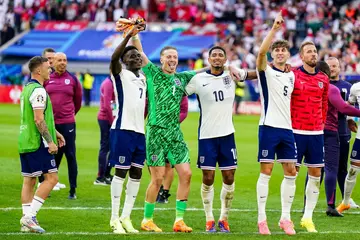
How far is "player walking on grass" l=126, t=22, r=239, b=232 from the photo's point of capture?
12.4 meters

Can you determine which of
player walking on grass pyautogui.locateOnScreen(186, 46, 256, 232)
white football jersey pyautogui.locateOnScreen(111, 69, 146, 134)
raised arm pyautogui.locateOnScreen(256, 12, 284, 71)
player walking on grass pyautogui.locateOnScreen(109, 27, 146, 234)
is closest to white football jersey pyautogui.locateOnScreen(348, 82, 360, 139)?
player walking on grass pyautogui.locateOnScreen(186, 46, 256, 232)

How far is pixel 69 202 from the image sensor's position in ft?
49.6

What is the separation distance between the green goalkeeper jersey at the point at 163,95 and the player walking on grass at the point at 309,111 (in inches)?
65.7

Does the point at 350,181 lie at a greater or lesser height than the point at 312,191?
lesser

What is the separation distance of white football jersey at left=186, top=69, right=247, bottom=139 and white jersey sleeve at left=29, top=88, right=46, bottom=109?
2.19 meters

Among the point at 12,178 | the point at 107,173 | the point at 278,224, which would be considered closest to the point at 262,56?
the point at 278,224

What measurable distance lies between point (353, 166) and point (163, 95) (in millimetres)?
3762

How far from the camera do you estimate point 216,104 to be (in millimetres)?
12375

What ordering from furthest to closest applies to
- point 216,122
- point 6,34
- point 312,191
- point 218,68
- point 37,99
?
point 6,34 → point 312,191 → point 218,68 → point 216,122 → point 37,99

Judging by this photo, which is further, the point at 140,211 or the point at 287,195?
the point at 140,211

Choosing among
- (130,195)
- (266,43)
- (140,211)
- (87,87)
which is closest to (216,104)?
(266,43)

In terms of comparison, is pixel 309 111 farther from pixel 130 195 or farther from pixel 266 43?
pixel 130 195

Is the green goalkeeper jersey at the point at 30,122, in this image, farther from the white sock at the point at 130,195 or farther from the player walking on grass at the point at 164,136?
the player walking on grass at the point at 164,136

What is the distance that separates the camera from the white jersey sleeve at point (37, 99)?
39.7ft
